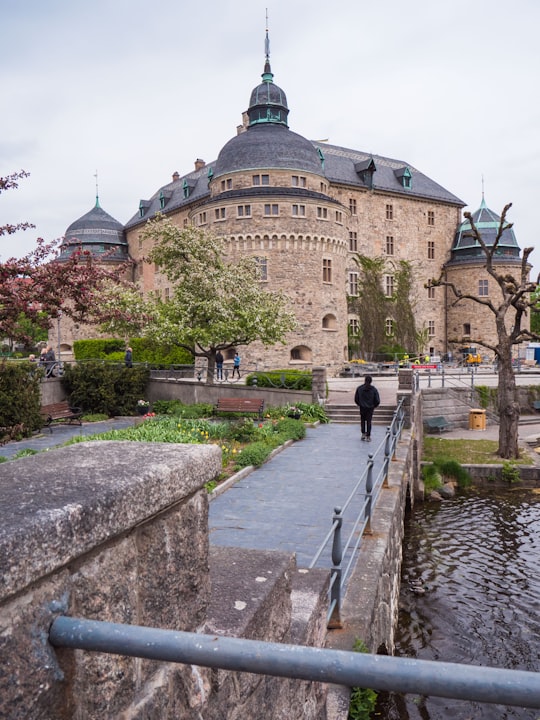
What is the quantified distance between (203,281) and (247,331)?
8.61 ft

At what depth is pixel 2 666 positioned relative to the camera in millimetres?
1238

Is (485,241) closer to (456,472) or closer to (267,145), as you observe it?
(267,145)

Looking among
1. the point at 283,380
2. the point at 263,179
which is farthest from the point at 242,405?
the point at 263,179

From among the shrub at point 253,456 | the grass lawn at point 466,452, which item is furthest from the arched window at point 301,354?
the shrub at point 253,456

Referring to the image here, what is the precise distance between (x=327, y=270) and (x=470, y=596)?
92.2 feet

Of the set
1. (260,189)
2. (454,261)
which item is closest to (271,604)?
(260,189)

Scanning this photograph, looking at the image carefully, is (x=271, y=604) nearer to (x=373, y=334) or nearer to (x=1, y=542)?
(x=1, y=542)

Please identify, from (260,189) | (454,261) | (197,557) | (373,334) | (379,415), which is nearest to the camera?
(197,557)

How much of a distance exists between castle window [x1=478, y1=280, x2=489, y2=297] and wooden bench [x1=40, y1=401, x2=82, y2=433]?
36.6 meters

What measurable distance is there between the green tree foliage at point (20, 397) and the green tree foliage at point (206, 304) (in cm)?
468

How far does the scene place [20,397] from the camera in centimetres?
1866

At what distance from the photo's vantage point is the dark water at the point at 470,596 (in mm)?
7586

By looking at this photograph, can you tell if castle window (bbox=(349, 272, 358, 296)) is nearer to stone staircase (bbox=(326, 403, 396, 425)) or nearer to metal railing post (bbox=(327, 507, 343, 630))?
stone staircase (bbox=(326, 403, 396, 425))

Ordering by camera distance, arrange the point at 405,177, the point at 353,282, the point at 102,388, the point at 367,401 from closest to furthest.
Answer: the point at 367,401
the point at 102,388
the point at 353,282
the point at 405,177
